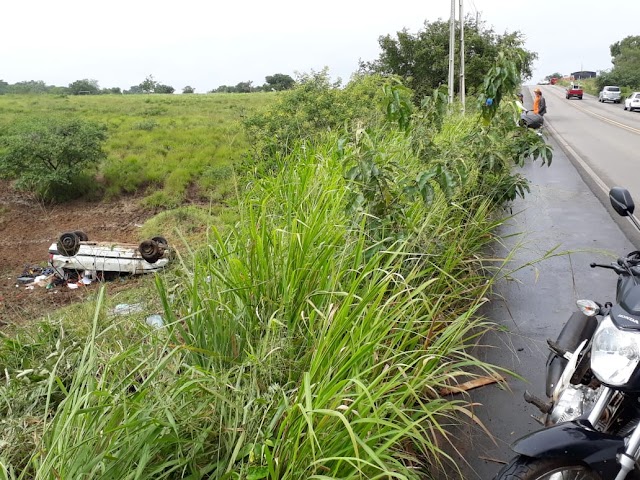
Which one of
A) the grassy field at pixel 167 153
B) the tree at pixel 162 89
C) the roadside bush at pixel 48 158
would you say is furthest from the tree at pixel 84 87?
the roadside bush at pixel 48 158

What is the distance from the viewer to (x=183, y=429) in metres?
2.16

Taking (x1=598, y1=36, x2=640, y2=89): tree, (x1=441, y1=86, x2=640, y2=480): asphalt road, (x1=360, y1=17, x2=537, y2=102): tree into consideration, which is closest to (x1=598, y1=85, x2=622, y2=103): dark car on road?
(x1=598, y1=36, x2=640, y2=89): tree

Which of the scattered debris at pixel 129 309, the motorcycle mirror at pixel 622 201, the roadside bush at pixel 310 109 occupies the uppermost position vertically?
the roadside bush at pixel 310 109

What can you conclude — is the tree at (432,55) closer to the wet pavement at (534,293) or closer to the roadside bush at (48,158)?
the roadside bush at (48,158)

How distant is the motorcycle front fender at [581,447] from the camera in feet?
6.66

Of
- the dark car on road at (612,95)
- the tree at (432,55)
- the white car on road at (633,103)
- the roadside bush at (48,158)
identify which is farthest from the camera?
the dark car on road at (612,95)

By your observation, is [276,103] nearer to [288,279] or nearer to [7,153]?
[288,279]

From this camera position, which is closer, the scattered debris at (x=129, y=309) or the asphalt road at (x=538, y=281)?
the asphalt road at (x=538, y=281)

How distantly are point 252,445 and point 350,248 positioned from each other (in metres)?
1.64

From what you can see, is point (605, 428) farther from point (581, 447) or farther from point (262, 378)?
point (262, 378)

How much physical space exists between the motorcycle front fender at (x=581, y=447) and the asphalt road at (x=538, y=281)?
2.16ft

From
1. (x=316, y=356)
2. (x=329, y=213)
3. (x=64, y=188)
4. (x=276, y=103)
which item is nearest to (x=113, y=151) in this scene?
(x=64, y=188)

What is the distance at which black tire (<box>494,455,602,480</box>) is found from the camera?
6.74 feet

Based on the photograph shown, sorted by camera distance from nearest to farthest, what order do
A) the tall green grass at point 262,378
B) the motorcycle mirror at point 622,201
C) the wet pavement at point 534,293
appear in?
1. the tall green grass at point 262,378
2. the motorcycle mirror at point 622,201
3. the wet pavement at point 534,293
